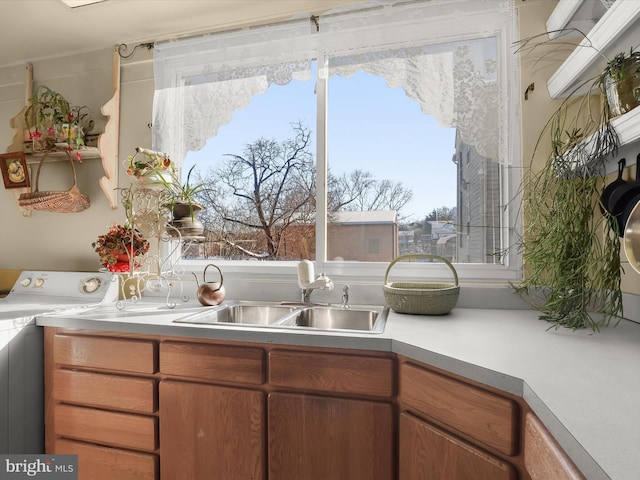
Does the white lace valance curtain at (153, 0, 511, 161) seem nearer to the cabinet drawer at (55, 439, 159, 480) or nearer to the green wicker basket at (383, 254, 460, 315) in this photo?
the green wicker basket at (383, 254, 460, 315)

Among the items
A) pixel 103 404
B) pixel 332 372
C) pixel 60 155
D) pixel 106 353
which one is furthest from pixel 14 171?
pixel 332 372

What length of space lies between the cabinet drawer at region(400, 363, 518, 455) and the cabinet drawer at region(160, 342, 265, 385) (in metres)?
0.51

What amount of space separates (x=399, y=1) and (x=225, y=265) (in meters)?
1.61

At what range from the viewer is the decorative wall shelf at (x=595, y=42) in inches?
42.2

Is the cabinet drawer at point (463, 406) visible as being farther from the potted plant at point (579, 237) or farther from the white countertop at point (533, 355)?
the potted plant at point (579, 237)

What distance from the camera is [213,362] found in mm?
1396

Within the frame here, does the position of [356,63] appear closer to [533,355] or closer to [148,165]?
[148,165]

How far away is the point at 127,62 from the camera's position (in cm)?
230

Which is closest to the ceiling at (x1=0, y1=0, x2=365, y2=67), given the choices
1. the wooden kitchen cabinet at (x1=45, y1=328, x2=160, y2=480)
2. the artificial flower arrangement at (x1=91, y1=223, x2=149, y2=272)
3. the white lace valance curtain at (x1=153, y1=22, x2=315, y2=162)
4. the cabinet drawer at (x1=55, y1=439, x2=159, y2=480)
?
the white lace valance curtain at (x1=153, y1=22, x2=315, y2=162)

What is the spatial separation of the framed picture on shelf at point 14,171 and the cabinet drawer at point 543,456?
2821mm

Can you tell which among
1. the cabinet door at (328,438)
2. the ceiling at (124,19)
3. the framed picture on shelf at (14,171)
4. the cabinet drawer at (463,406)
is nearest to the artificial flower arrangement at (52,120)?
the framed picture on shelf at (14,171)

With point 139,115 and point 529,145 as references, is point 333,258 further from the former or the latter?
point 139,115

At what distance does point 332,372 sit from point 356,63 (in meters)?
1.47

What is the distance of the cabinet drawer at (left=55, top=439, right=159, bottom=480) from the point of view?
1.48 metres
